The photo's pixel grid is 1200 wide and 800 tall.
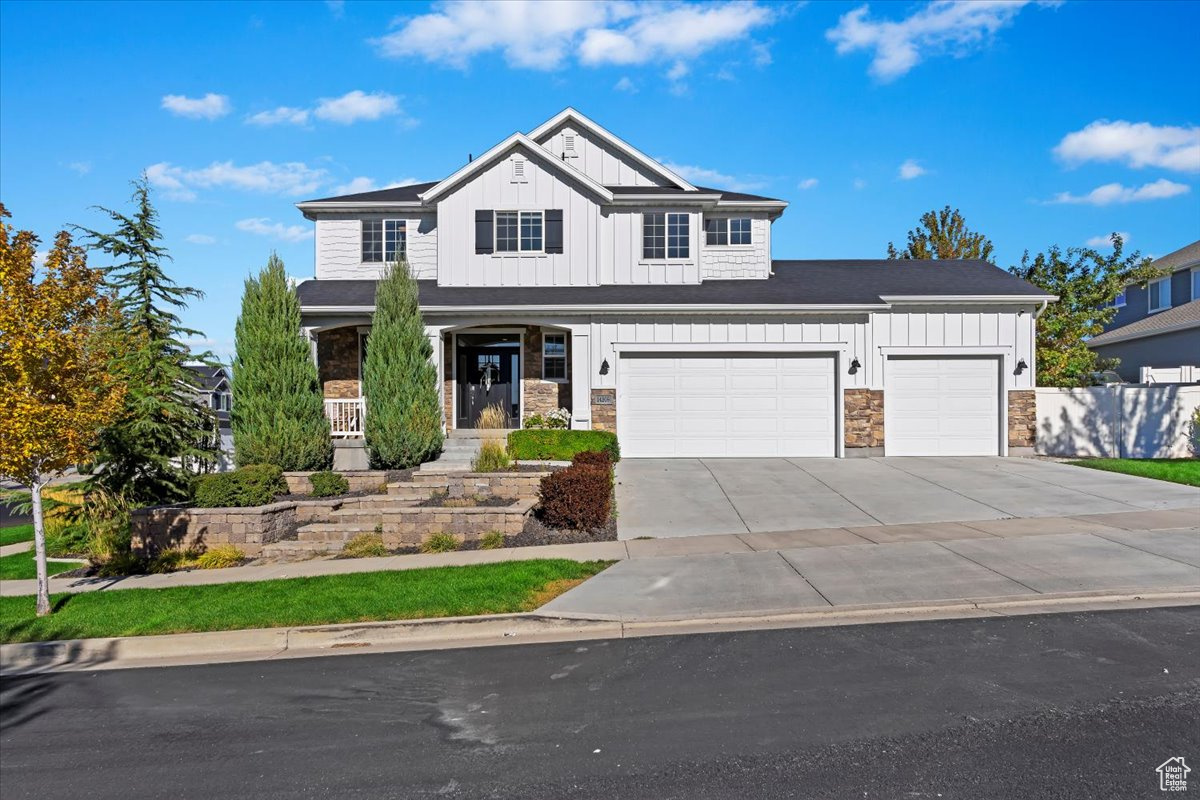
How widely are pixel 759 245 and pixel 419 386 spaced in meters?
10.7

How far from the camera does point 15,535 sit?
1758 centimetres

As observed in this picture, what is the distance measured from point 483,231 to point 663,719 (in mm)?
17717

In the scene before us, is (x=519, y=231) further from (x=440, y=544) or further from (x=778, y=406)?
(x=440, y=544)

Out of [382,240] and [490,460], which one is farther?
[382,240]

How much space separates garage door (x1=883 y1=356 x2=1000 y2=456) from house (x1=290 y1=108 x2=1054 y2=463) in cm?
4

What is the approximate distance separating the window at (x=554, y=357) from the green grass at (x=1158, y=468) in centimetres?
1223

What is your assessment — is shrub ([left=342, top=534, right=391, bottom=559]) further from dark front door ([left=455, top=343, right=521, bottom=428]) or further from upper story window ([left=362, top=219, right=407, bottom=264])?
upper story window ([left=362, top=219, right=407, bottom=264])

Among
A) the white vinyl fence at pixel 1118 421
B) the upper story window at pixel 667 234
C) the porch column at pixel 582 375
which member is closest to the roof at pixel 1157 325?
the white vinyl fence at pixel 1118 421

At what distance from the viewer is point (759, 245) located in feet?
74.3

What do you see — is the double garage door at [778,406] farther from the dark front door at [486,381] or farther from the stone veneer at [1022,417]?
the dark front door at [486,381]

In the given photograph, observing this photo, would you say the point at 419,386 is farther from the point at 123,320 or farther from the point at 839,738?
the point at 839,738

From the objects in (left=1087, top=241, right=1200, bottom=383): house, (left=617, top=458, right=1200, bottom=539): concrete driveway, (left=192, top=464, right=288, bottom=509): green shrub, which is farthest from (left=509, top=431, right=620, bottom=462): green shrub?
(left=1087, top=241, right=1200, bottom=383): house

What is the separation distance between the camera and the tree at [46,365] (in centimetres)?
883

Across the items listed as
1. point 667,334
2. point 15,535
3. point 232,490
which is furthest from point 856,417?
point 15,535
